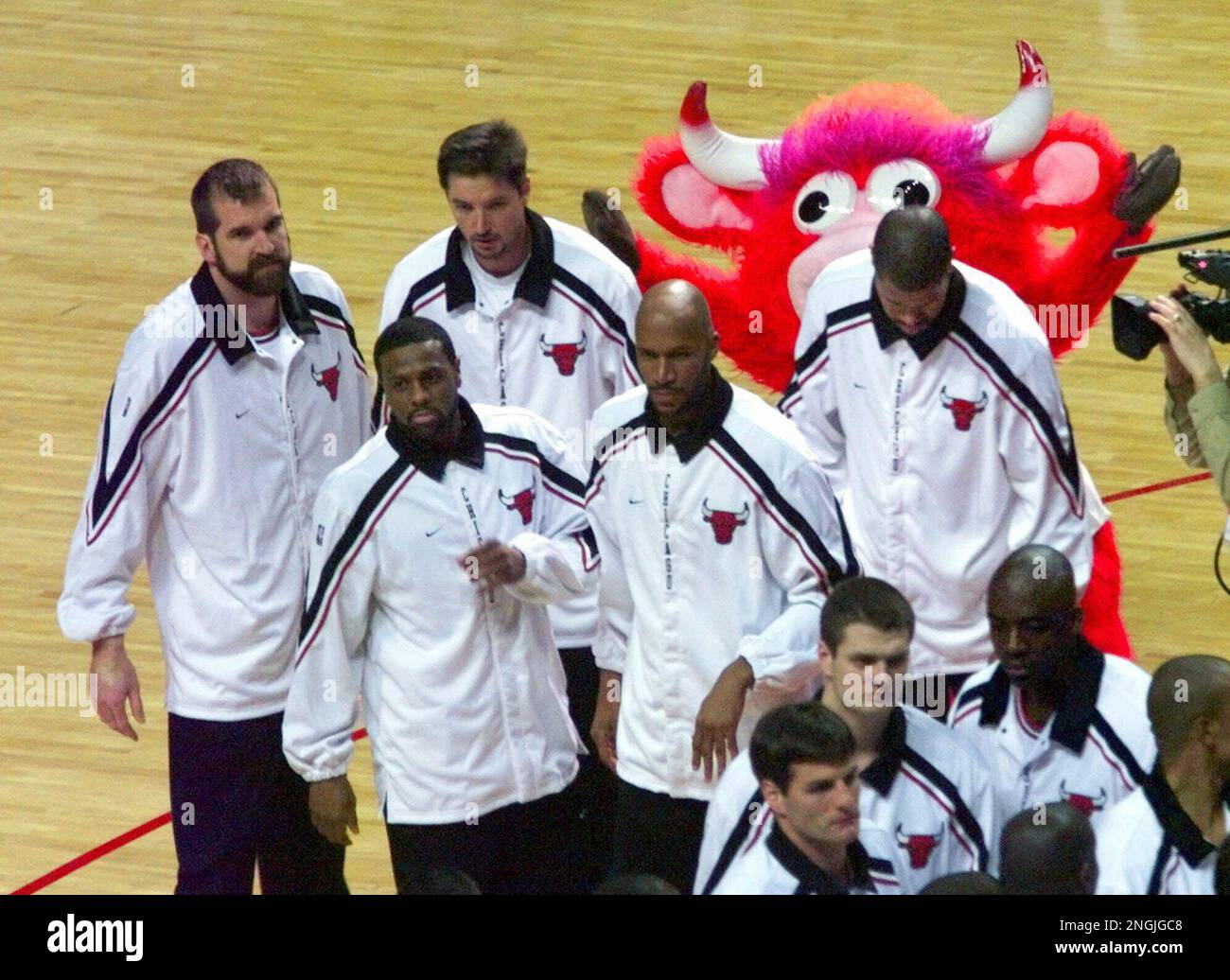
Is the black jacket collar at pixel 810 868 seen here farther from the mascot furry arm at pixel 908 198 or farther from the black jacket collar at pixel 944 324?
the mascot furry arm at pixel 908 198

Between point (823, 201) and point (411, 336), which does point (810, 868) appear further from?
point (823, 201)

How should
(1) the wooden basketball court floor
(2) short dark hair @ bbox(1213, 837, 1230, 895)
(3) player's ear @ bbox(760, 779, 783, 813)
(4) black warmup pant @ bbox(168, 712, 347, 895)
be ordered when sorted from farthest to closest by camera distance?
(1) the wooden basketball court floor, (4) black warmup pant @ bbox(168, 712, 347, 895), (3) player's ear @ bbox(760, 779, 783, 813), (2) short dark hair @ bbox(1213, 837, 1230, 895)

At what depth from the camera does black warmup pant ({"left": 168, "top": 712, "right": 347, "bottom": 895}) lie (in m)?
5.03

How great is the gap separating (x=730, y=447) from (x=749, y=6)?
25.5 ft

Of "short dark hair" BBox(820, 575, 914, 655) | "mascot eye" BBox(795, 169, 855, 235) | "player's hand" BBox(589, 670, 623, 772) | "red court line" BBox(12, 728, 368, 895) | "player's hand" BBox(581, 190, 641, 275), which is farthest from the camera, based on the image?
"mascot eye" BBox(795, 169, 855, 235)

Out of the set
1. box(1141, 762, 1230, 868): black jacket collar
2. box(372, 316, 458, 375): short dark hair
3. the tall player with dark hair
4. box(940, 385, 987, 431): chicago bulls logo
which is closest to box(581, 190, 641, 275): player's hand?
the tall player with dark hair

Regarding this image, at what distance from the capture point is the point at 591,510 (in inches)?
189

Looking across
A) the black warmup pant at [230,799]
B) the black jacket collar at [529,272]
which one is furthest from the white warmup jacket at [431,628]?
the black jacket collar at [529,272]

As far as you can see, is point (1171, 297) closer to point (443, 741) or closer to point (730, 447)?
point (730, 447)

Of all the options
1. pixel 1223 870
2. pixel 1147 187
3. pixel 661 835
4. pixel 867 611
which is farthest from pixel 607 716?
pixel 1147 187

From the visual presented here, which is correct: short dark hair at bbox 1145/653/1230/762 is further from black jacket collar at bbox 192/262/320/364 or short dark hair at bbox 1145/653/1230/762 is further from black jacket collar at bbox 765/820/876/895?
black jacket collar at bbox 192/262/320/364

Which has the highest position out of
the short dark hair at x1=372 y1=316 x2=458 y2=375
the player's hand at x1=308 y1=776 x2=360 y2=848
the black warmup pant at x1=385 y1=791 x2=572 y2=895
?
the short dark hair at x1=372 y1=316 x2=458 y2=375

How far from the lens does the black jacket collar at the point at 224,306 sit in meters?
4.94

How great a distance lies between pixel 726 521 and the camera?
464 cm
